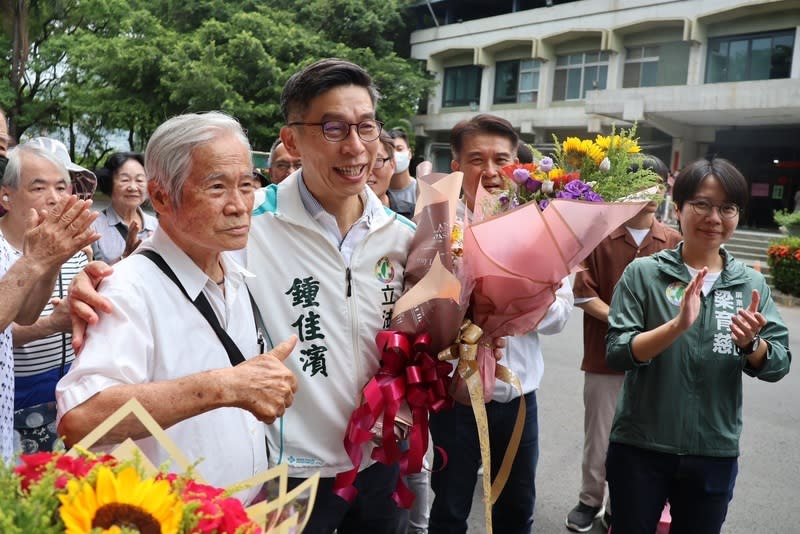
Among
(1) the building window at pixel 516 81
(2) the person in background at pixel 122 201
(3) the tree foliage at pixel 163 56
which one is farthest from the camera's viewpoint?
(1) the building window at pixel 516 81

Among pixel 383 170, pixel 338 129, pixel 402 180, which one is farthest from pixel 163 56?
pixel 338 129

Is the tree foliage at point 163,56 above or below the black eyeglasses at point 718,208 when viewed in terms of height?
above

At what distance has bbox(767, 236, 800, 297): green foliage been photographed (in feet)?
35.1

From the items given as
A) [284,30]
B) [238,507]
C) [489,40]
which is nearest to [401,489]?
[238,507]

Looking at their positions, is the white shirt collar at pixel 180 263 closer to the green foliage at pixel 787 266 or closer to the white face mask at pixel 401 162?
the white face mask at pixel 401 162

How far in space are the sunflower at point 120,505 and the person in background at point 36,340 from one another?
1.71 meters

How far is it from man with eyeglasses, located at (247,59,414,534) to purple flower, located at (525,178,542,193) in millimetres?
490

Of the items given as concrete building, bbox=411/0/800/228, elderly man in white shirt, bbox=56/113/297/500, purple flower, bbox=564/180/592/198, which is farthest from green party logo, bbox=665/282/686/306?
concrete building, bbox=411/0/800/228

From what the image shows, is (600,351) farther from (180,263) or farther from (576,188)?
(180,263)

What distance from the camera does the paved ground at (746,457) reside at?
353cm

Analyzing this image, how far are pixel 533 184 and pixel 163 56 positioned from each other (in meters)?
18.5

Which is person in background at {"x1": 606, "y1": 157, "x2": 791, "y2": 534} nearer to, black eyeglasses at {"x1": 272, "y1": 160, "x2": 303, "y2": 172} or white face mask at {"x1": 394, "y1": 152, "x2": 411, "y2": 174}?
black eyeglasses at {"x1": 272, "y1": 160, "x2": 303, "y2": 172}

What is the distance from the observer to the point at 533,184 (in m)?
2.04

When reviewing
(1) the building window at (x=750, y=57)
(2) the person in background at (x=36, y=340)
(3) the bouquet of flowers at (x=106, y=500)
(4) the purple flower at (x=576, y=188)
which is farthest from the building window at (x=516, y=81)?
(3) the bouquet of flowers at (x=106, y=500)
